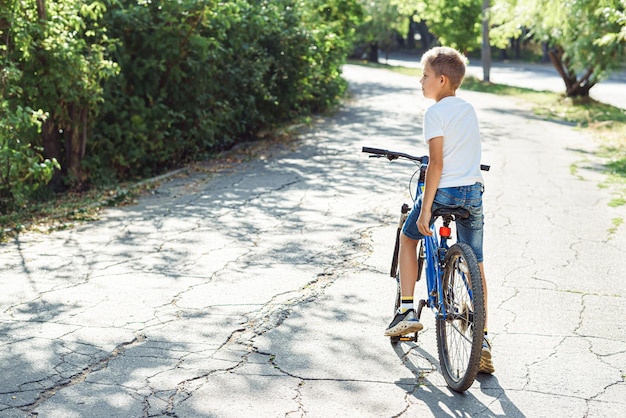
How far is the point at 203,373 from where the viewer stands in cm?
471

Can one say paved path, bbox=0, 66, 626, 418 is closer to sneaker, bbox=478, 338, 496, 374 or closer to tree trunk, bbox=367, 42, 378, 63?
sneaker, bbox=478, 338, 496, 374

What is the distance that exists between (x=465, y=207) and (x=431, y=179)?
260mm

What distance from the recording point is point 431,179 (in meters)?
4.57

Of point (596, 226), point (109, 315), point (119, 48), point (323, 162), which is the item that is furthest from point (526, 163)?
point (109, 315)

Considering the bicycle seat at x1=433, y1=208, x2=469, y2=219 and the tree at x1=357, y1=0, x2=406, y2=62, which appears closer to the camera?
the bicycle seat at x1=433, y1=208, x2=469, y2=219

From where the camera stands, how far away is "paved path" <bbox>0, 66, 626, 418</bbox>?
14.5ft

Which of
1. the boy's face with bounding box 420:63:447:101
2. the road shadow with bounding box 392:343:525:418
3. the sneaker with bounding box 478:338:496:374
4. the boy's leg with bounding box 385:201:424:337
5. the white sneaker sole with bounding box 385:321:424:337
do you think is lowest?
the road shadow with bounding box 392:343:525:418

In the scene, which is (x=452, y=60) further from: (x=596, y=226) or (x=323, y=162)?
→ (x=323, y=162)

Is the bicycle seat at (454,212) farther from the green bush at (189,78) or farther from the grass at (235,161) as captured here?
the green bush at (189,78)

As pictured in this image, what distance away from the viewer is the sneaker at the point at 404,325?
4.81 meters

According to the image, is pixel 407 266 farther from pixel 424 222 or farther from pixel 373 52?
pixel 373 52

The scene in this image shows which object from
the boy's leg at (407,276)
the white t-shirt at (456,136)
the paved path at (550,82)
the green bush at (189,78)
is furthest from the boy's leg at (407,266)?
the paved path at (550,82)

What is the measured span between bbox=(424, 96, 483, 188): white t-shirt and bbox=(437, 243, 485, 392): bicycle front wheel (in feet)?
1.25

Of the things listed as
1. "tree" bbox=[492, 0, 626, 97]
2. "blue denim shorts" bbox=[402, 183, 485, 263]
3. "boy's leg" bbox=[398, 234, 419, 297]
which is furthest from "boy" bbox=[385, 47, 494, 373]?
"tree" bbox=[492, 0, 626, 97]
